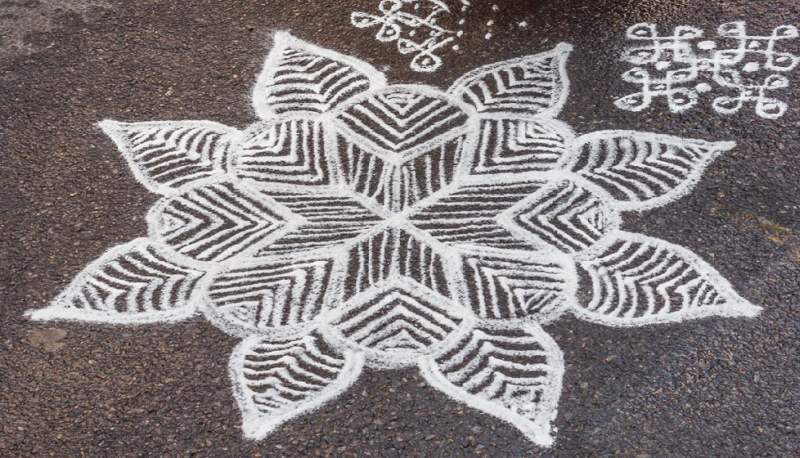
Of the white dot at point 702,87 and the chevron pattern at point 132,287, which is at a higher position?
the white dot at point 702,87

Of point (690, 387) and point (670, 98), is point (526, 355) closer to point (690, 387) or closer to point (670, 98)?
point (690, 387)

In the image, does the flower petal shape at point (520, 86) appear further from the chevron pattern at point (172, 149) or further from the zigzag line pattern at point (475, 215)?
the chevron pattern at point (172, 149)

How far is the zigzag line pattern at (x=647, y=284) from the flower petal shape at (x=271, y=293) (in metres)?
0.54

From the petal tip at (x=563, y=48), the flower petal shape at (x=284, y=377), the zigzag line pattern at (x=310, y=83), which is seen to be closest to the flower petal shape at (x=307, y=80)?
the zigzag line pattern at (x=310, y=83)

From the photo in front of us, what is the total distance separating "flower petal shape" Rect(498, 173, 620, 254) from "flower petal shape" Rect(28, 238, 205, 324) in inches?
27.1

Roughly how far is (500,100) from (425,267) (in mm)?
598

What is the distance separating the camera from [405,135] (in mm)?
2477

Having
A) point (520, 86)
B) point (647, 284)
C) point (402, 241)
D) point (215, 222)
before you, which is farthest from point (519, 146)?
point (215, 222)

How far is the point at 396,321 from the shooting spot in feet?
6.67

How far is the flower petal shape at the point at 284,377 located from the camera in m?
1.88

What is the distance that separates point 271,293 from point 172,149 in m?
0.57

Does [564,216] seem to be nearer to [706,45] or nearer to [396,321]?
[396,321]

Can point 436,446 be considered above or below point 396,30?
below

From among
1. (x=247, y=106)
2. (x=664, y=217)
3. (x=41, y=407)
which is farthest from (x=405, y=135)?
(x=41, y=407)
